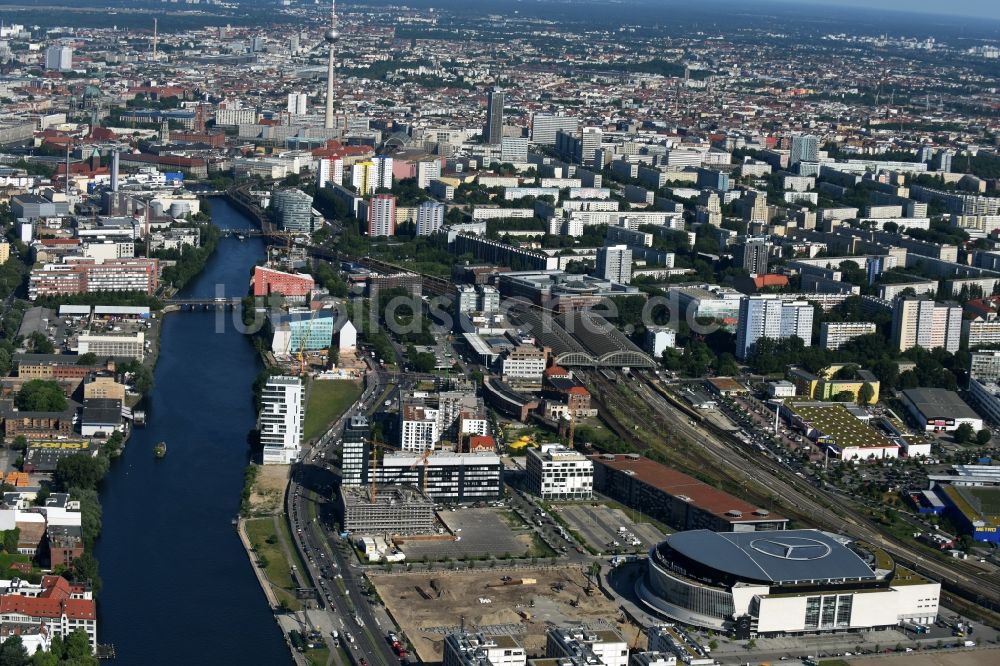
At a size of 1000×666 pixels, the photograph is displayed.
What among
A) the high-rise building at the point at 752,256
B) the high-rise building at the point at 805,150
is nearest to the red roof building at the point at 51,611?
the high-rise building at the point at 752,256

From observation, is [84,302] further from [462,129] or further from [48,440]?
[462,129]

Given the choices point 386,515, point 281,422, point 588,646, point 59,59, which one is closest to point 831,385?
point 281,422

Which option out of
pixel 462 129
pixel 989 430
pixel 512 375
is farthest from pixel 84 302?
pixel 462 129

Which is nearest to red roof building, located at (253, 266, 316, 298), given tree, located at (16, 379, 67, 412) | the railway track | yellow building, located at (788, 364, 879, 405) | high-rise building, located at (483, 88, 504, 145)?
the railway track

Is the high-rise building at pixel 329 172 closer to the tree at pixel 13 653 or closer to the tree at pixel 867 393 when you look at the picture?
the tree at pixel 867 393

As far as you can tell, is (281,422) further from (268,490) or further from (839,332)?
(839,332)

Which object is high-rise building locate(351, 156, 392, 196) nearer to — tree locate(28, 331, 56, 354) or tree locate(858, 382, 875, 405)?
tree locate(28, 331, 56, 354)
